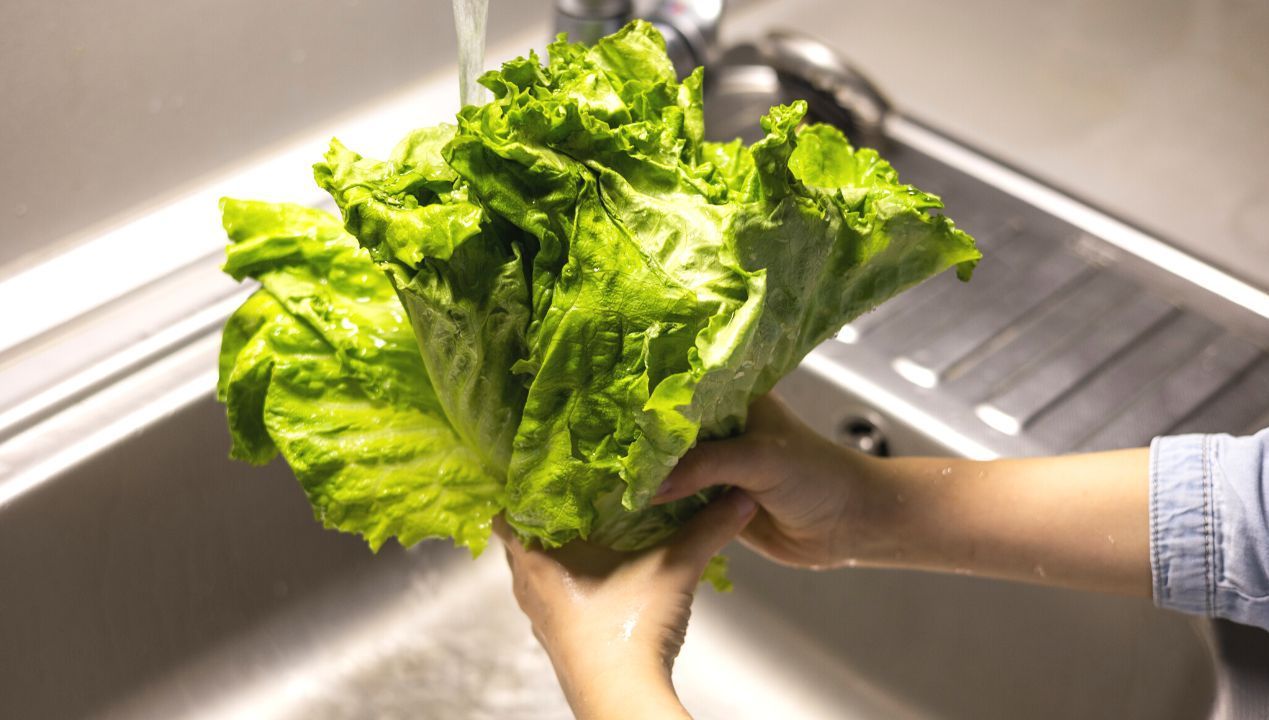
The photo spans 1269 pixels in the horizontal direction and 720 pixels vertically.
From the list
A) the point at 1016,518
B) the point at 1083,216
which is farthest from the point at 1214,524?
the point at 1083,216

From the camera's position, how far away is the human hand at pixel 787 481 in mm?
905

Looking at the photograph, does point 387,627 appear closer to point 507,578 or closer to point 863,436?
point 507,578

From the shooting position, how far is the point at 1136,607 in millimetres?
1111

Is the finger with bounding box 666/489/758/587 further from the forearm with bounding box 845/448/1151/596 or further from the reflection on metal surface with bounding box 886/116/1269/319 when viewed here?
the reflection on metal surface with bounding box 886/116/1269/319

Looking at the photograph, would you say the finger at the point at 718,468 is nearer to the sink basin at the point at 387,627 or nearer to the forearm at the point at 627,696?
the forearm at the point at 627,696

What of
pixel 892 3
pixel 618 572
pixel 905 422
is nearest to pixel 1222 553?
pixel 905 422

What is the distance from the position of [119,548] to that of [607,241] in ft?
2.16

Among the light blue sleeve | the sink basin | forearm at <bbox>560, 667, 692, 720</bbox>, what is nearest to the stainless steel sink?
the sink basin

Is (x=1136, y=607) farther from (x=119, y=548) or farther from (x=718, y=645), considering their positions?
(x=119, y=548)

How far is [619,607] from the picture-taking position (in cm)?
88

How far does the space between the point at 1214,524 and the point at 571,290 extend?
1.82 feet

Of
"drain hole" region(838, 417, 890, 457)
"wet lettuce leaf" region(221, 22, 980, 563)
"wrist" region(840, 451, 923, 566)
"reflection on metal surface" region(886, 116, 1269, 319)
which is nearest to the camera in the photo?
"wet lettuce leaf" region(221, 22, 980, 563)

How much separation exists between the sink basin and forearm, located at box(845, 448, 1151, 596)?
6.5 inches

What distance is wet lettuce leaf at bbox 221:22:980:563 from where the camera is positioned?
74 cm
